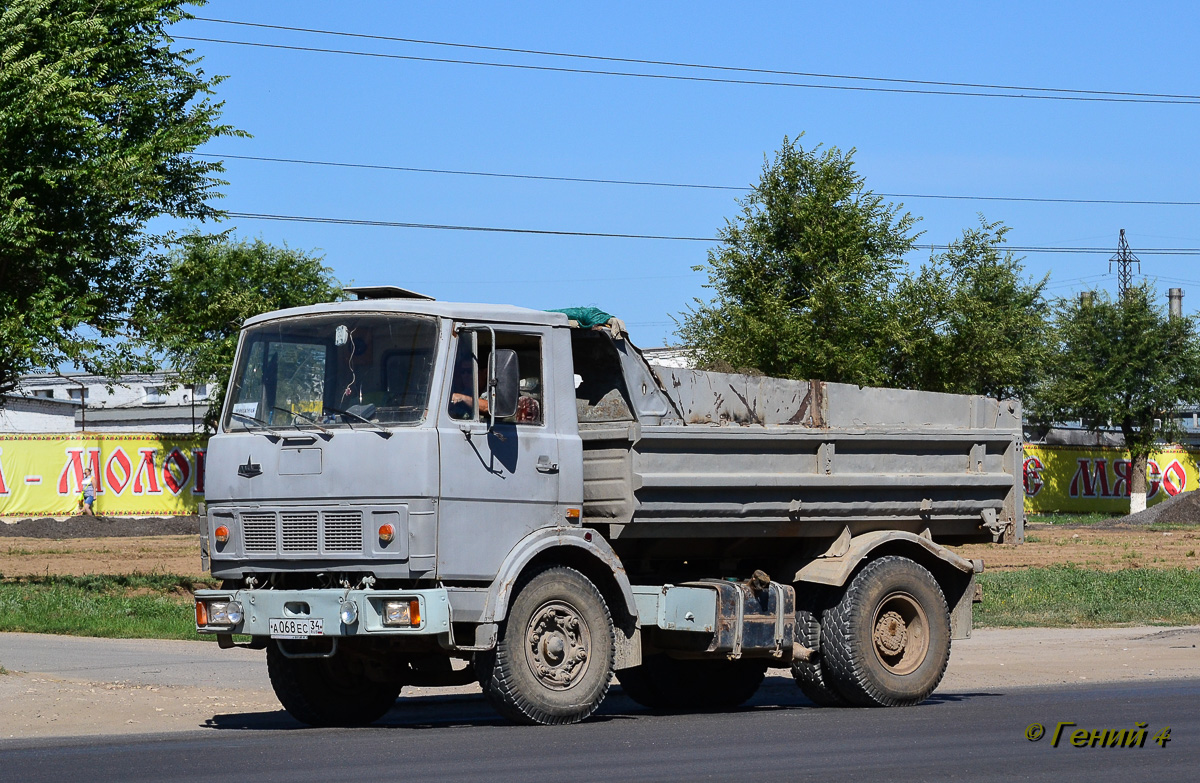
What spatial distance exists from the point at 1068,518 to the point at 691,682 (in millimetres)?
46107

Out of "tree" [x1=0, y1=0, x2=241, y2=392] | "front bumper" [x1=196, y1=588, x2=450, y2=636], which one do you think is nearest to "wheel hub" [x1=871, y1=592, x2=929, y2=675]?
"front bumper" [x1=196, y1=588, x2=450, y2=636]

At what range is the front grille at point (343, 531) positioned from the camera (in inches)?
373

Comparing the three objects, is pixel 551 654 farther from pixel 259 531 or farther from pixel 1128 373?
pixel 1128 373

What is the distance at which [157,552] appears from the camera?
36188 mm

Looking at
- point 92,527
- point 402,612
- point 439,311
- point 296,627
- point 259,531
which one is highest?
point 439,311

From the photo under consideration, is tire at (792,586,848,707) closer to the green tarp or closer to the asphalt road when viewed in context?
the asphalt road

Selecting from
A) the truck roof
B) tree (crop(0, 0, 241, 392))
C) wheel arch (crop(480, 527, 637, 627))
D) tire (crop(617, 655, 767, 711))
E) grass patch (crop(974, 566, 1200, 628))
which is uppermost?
tree (crop(0, 0, 241, 392))

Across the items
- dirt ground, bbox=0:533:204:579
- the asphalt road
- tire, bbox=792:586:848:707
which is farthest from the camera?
dirt ground, bbox=0:533:204:579

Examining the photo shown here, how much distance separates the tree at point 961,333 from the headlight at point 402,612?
27812 mm

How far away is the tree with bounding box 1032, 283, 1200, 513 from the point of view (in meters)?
56.6

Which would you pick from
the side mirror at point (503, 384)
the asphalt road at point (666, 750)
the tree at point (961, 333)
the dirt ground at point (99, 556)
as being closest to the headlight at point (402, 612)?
the asphalt road at point (666, 750)

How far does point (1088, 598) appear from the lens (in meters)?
21.9

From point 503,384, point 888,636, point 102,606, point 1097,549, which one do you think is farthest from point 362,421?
point 1097,549

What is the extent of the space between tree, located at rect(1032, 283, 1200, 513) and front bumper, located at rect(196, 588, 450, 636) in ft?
162
